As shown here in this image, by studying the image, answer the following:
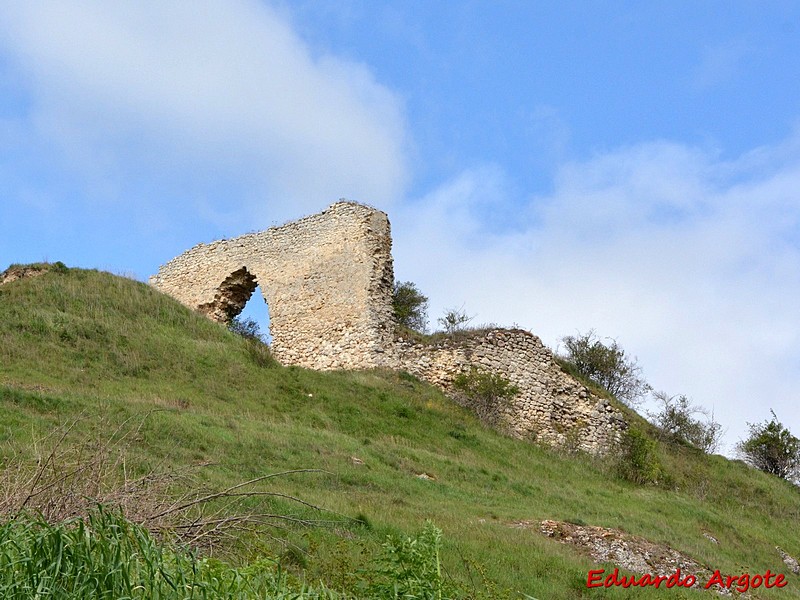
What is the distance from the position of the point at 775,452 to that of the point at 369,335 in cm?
1368

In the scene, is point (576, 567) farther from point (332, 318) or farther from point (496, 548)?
point (332, 318)

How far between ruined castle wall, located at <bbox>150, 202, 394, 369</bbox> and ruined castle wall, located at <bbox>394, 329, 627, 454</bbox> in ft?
4.75

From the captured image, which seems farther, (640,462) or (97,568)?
(640,462)

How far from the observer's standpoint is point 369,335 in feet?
76.4

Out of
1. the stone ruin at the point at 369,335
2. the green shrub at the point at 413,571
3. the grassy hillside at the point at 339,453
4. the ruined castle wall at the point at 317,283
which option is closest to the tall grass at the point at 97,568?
the green shrub at the point at 413,571

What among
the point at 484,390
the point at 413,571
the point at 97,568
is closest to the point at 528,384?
the point at 484,390

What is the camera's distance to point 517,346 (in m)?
24.0

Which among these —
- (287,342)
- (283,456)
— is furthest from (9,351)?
(287,342)

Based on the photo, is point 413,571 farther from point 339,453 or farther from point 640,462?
point 640,462

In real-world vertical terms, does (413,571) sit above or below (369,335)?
below

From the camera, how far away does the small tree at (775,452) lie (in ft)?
86.7

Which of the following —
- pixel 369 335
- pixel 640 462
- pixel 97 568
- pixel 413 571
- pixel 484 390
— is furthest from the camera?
pixel 369 335

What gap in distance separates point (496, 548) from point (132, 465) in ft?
13.5

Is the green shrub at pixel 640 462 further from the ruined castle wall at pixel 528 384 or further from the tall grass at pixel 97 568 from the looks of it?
the tall grass at pixel 97 568
